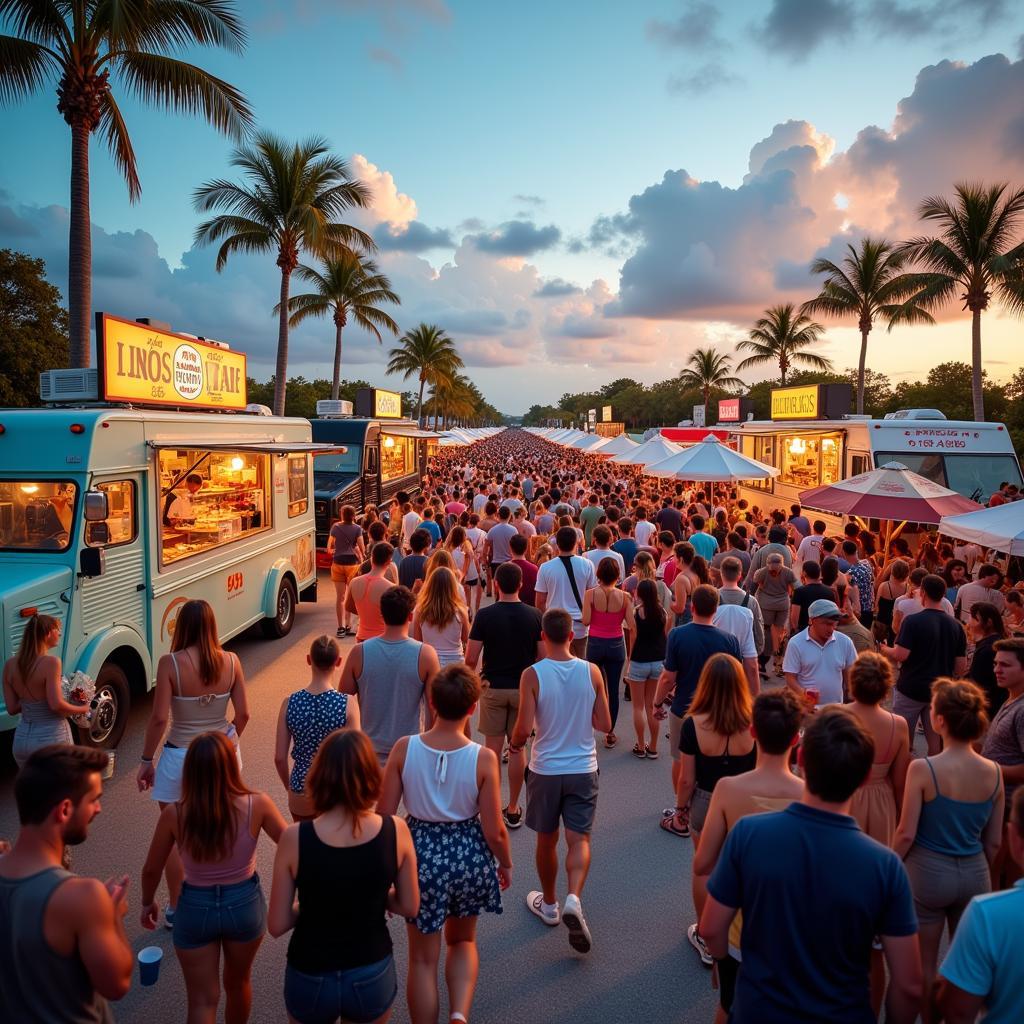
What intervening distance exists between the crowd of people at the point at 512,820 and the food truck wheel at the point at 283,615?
5.11m

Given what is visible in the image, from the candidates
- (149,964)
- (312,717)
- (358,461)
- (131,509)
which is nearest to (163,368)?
(131,509)

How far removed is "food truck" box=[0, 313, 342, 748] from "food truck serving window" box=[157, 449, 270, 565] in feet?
0.07

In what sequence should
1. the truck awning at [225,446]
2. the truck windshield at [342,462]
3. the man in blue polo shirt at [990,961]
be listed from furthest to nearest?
the truck windshield at [342,462] < the truck awning at [225,446] < the man in blue polo shirt at [990,961]

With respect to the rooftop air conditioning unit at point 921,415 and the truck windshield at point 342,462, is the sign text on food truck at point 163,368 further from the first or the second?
the rooftop air conditioning unit at point 921,415

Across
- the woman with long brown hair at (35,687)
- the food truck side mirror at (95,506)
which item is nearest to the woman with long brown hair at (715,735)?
the woman with long brown hair at (35,687)

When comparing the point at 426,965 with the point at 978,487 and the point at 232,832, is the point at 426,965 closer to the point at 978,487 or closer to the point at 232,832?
the point at 232,832

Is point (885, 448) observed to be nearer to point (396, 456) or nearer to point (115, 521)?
point (115, 521)

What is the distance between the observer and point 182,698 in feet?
13.8

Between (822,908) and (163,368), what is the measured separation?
8.64 m

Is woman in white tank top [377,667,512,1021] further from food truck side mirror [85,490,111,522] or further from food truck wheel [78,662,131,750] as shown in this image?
food truck wheel [78,662,131,750]

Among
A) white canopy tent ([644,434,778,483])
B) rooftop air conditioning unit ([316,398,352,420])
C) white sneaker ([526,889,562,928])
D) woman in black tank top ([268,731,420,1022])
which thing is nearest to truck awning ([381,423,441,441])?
rooftop air conditioning unit ([316,398,352,420])

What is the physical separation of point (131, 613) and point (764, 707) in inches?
236

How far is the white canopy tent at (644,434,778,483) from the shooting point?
12703 millimetres

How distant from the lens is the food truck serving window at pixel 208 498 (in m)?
7.61
